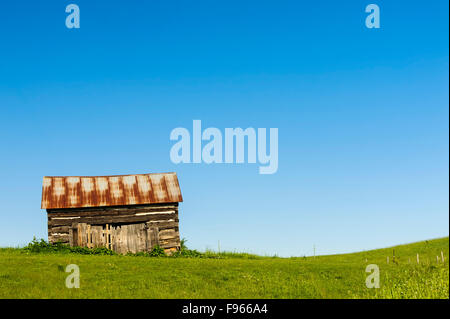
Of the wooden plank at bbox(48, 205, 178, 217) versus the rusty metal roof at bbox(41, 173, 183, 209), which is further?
the rusty metal roof at bbox(41, 173, 183, 209)

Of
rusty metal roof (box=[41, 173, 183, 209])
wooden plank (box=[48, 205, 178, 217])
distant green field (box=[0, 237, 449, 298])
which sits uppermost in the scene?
rusty metal roof (box=[41, 173, 183, 209])

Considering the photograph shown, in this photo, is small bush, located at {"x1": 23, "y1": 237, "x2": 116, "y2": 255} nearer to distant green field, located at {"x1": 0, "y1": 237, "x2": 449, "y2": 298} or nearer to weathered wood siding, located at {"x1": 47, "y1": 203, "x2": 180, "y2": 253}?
weathered wood siding, located at {"x1": 47, "y1": 203, "x2": 180, "y2": 253}

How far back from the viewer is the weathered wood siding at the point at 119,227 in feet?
106

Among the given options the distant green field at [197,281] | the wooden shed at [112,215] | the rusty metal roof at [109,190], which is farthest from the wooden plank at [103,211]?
the distant green field at [197,281]

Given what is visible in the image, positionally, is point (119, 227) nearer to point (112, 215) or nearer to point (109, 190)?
point (112, 215)

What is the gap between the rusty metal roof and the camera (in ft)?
108

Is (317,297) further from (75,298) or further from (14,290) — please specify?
(14,290)

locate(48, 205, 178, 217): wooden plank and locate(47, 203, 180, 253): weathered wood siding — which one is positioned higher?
locate(48, 205, 178, 217): wooden plank

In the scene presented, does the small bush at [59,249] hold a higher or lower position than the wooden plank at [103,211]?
lower

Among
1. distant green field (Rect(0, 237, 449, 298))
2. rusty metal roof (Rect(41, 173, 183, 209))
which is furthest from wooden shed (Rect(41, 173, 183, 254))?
distant green field (Rect(0, 237, 449, 298))

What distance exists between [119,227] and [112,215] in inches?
38.9

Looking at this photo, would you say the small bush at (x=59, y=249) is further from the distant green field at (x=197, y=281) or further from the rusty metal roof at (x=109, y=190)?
the distant green field at (x=197, y=281)

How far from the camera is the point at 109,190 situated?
34031mm

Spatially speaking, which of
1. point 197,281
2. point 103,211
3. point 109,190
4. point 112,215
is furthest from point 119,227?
point 197,281
